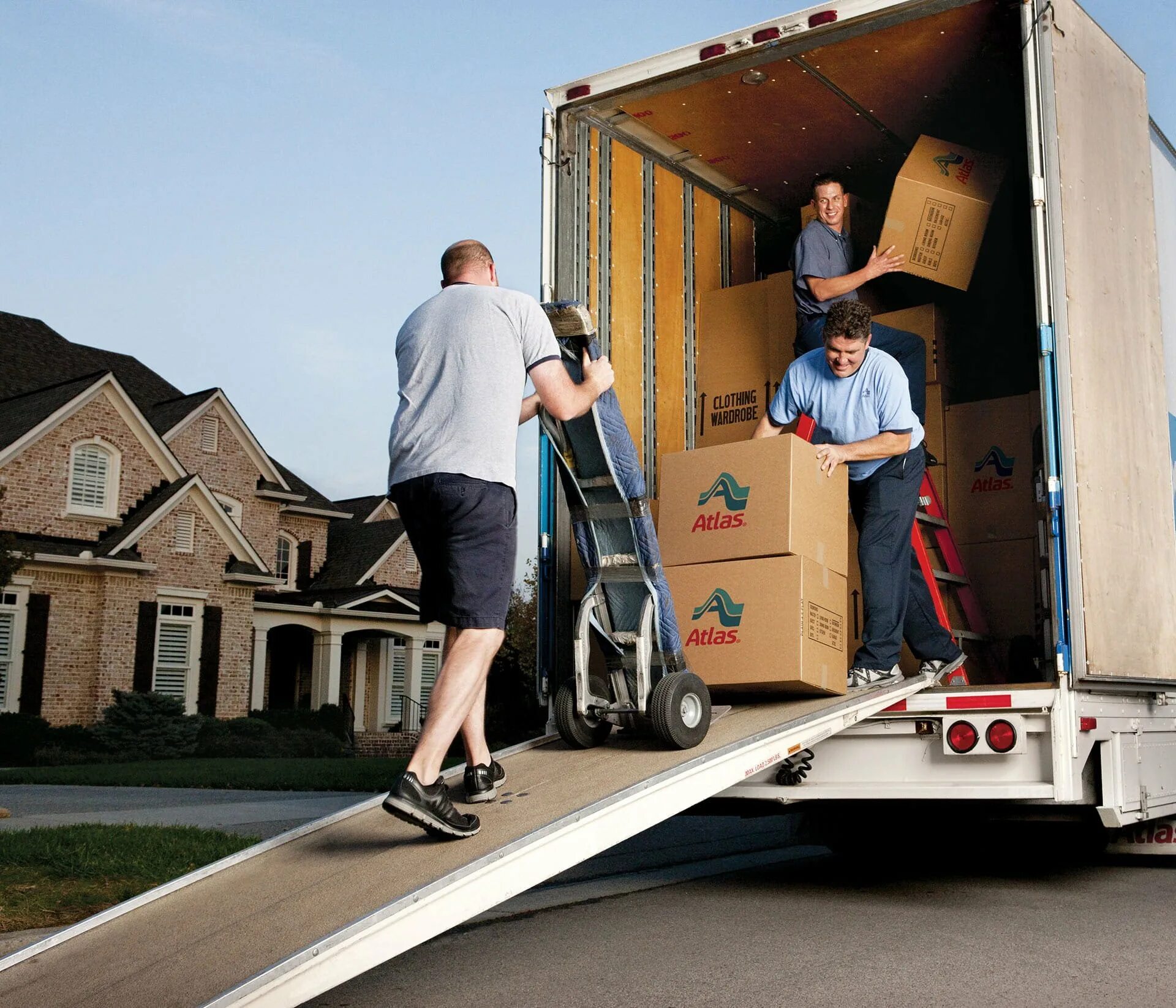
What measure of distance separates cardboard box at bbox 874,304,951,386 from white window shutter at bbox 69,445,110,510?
61.7ft

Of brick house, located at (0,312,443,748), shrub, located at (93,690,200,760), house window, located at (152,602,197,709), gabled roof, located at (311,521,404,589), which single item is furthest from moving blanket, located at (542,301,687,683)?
gabled roof, located at (311,521,404,589)

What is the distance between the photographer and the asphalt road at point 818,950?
370 centimetres

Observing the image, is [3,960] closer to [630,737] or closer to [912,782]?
[630,737]

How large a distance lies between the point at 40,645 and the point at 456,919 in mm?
19922

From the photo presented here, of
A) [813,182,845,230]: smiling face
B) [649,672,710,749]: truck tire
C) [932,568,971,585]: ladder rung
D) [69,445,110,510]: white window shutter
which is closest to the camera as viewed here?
[649,672,710,749]: truck tire

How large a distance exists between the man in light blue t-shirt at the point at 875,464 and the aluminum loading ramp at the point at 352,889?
76 cm

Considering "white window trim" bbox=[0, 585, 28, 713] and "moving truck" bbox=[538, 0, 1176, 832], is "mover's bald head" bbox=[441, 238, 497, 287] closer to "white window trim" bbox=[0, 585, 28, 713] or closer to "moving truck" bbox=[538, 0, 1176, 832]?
"moving truck" bbox=[538, 0, 1176, 832]

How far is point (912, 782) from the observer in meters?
4.59

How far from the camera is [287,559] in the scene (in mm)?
27938

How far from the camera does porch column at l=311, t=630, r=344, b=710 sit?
2622 cm

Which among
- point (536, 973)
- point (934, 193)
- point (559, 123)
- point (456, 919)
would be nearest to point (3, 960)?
point (456, 919)

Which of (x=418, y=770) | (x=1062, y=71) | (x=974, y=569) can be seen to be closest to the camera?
(x=418, y=770)

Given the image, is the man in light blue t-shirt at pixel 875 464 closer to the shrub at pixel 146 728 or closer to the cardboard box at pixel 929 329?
the cardboard box at pixel 929 329

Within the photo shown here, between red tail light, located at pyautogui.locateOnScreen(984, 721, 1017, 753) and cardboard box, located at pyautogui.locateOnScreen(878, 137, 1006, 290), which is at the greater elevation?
cardboard box, located at pyautogui.locateOnScreen(878, 137, 1006, 290)
